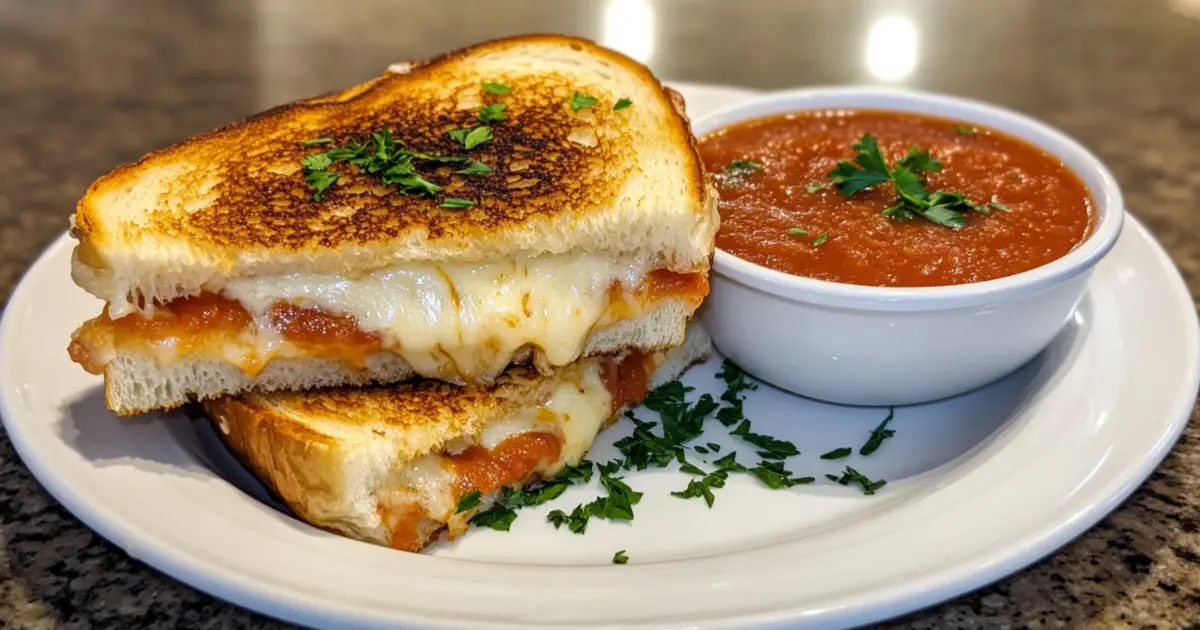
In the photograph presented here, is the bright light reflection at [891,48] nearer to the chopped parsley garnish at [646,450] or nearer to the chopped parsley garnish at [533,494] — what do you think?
the chopped parsley garnish at [646,450]

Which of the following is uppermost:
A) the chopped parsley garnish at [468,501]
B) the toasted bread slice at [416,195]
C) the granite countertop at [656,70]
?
the toasted bread slice at [416,195]

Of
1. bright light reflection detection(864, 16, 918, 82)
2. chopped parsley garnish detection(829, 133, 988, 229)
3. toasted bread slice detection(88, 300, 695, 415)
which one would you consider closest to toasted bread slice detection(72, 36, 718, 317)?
toasted bread slice detection(88, 300, 695, 415)

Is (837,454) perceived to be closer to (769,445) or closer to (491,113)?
(769,445)

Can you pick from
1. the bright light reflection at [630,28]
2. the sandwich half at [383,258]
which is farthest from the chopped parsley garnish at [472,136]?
the bright light reflection at [630,28]

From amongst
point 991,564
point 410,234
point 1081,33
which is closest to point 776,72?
point 1081,33

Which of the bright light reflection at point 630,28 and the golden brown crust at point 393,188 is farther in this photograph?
the bright light reflection at point 630,28

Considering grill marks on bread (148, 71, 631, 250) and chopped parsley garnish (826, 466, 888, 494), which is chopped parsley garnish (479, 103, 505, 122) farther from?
chopped parsley garnish (826, 466, 888, 494)
